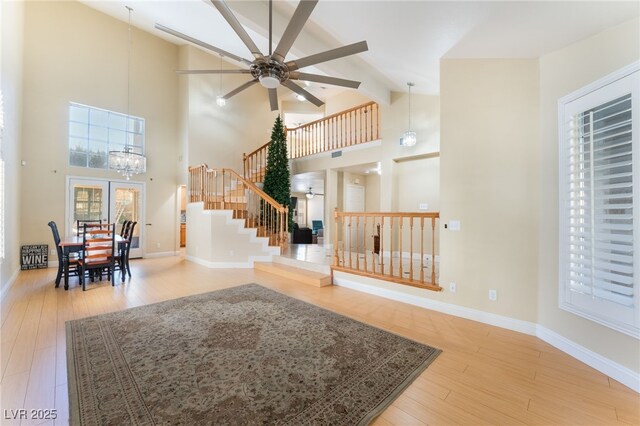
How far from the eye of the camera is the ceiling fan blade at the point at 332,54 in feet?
7.47

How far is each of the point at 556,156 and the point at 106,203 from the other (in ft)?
29.3

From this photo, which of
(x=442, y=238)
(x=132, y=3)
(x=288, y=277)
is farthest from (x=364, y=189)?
(x=132, y=3)

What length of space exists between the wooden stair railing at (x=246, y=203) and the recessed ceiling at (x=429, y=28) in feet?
10.8

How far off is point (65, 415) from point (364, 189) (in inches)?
289

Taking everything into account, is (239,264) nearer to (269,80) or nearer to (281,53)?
(269,80)

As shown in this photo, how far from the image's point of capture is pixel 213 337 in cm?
258

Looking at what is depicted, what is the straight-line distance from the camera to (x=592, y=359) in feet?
7.05

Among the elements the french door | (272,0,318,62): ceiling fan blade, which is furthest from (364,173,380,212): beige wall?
the french door

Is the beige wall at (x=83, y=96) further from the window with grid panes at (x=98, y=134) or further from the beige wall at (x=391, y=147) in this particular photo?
the beige wall at (x=391, y=147)

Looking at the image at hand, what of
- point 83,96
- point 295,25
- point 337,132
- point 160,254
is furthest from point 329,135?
point 83,96

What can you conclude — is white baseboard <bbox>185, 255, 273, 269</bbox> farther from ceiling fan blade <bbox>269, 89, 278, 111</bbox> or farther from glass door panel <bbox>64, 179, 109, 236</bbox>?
ceiling fan blade <bbox>269, 89, 278, 111</bbox>

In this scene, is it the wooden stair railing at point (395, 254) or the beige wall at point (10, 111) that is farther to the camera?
the beige wall at point (10, 111)

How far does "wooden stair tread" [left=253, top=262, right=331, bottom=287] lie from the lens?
Result: 178 inches

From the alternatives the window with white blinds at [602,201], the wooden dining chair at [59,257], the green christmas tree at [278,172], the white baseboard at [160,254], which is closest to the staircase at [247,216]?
the green christmas tree at [278,172]
